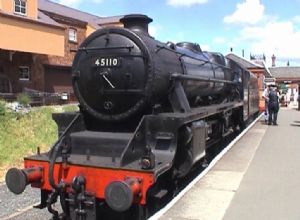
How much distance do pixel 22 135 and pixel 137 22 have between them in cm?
848

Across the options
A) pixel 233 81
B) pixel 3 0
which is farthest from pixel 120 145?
pixel 3 0

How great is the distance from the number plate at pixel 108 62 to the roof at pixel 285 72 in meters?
87.0

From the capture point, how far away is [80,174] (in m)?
5.93

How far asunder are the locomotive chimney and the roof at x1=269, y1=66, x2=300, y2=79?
86.2 m

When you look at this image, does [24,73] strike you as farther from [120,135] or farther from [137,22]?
[120,135]

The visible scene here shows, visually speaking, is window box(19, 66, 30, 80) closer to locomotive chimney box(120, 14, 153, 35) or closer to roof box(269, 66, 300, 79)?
locomotive chimney box(120, 14, 153, 35)

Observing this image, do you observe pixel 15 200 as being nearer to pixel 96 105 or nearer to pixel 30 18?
pixel 96 105

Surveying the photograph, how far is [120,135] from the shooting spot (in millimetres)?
6629

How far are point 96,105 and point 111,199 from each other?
73.5 inches

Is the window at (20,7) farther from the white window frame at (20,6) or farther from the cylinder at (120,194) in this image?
the cylinder at (120,194)

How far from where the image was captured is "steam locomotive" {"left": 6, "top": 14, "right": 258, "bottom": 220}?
577 centimetres

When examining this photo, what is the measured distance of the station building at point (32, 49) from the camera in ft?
83.1

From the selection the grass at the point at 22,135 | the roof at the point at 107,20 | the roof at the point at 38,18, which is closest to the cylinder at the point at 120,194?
the grass at the point at 22,135

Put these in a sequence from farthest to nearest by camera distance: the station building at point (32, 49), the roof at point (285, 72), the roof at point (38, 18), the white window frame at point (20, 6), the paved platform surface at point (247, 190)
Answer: the roof at point (285, 72), the white window frame at point (20, 6), the station building at point (32, 49), the roof at point (38, 18), the paved platform surface at point (247, 190)
